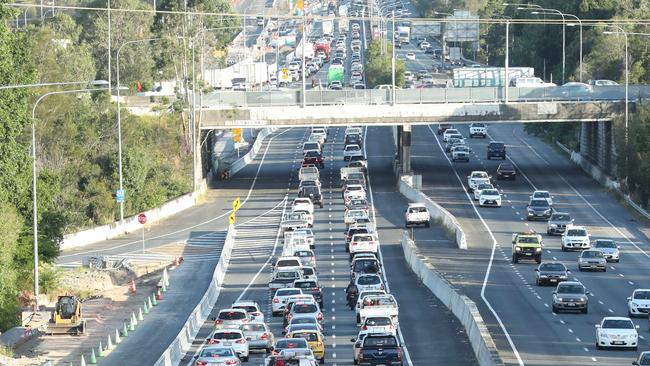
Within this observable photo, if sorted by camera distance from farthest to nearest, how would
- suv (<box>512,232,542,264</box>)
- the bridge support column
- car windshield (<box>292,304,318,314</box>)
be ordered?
the bridge support column < suv (<box>512,232,542,264</box>) < car windshield (<box>292,304,318,314</box>)

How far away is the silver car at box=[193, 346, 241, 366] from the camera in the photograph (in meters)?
46.9

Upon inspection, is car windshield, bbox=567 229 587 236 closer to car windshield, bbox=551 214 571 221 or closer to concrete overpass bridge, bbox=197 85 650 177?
car windshield, bbox=551 214 571 221

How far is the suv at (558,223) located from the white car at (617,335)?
36722 mm

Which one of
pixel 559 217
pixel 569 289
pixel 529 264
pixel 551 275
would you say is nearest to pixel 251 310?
pixel 569 289

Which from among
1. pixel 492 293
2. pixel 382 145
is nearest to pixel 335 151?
pixel 382 145

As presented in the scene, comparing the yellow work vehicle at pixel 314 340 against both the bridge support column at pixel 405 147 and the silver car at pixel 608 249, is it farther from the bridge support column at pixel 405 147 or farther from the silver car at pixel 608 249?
the bridge support column at pixel 405 147

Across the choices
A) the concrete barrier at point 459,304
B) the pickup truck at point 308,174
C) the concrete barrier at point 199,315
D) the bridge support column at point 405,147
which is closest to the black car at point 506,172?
the bridge support column at point 405,147

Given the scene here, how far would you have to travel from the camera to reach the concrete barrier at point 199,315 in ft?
169

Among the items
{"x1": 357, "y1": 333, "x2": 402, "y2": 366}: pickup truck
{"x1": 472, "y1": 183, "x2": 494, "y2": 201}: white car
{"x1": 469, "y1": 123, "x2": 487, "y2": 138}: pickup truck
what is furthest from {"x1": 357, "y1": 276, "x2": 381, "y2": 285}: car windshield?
{"x1": 469, "y1": 123, "x2": 487, "y2": 138}: pickup truck

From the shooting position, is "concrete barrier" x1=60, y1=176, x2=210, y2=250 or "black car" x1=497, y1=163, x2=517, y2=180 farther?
"black car" x1=497, y1=163, x2=517, y2=180

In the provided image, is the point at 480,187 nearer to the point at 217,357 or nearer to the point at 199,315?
the point at 199,315

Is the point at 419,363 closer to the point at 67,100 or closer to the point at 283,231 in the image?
the point at 283,231

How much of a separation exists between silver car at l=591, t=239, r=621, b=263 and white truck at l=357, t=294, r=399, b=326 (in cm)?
2217

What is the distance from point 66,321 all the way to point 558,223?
1378 inches
